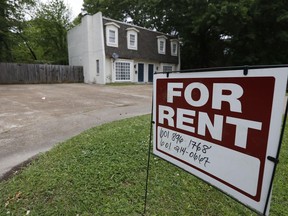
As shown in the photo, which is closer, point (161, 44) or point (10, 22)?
point (10, 22)

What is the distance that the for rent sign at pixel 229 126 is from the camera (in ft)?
3.55

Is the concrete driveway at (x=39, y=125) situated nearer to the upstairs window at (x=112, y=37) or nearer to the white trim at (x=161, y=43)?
the upstairs window at (x=112, y=37)

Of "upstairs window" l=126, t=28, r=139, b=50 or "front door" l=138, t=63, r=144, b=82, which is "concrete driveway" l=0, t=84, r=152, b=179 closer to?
"upstairs window" l=126, t=28, r=139, b=50

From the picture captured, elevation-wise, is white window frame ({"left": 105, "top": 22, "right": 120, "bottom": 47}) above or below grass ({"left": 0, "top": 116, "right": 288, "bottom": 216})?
above

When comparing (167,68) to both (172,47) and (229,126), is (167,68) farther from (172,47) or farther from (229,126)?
(229,126)

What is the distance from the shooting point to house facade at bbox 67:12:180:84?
1622cm

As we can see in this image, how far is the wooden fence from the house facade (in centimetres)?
116

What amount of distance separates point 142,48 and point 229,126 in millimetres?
18619

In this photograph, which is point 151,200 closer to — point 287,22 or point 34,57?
point 287,22

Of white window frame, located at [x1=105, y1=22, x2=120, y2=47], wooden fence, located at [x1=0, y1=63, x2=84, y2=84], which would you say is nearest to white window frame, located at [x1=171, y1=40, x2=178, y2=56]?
white window frame, located at [x1=105, y1=22, x2=120, y2=47]

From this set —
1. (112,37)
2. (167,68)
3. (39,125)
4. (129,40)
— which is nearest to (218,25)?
(167,68)

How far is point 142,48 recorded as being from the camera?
62.0 feet

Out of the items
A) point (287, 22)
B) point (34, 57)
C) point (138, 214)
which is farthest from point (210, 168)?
point (34, 57)

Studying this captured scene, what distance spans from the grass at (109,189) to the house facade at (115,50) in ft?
45.9
